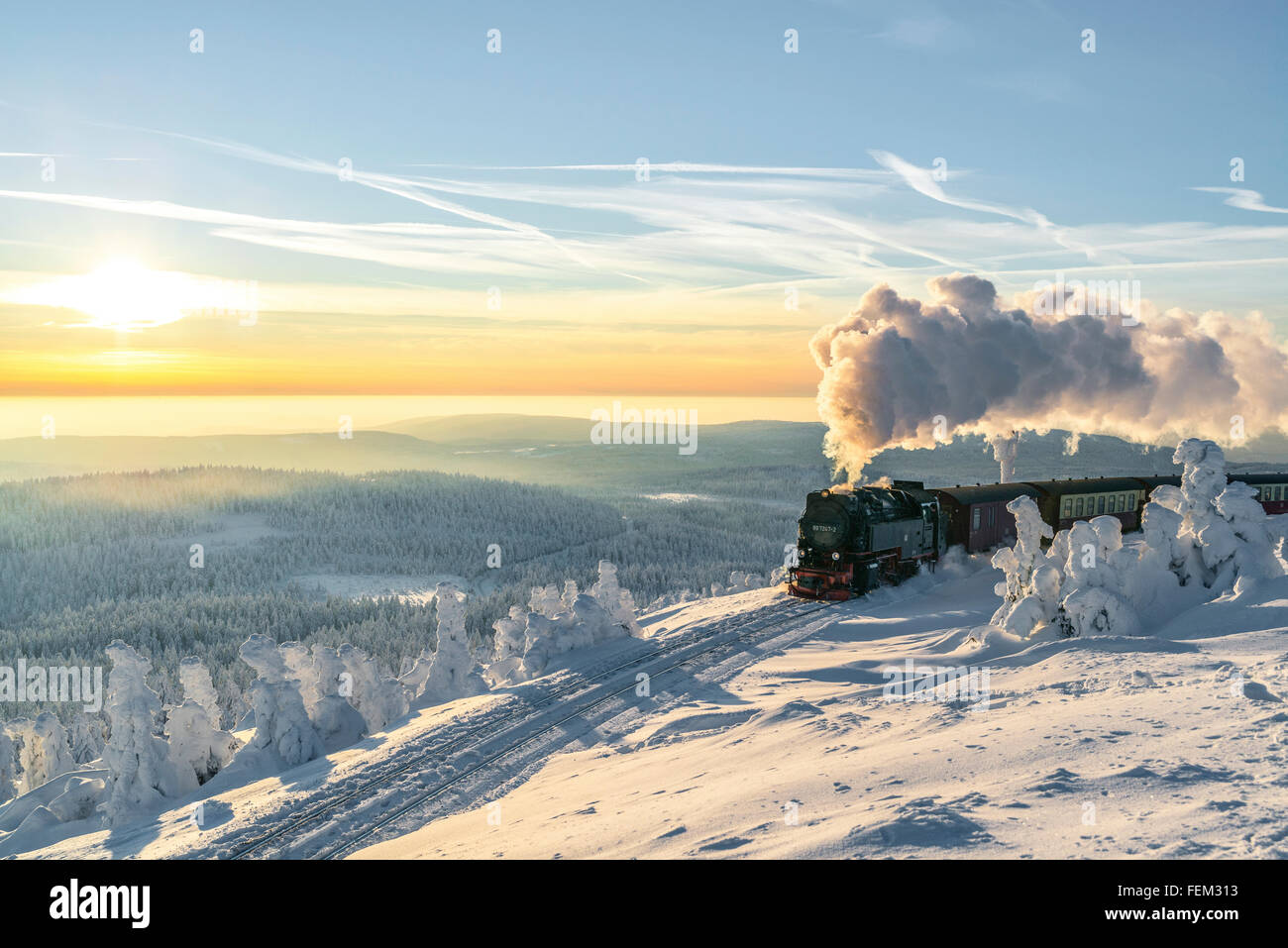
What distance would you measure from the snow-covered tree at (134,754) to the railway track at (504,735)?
845 cm

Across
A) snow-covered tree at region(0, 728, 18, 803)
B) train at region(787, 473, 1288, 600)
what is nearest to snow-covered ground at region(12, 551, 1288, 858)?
train at region(787, 473, 1288, 600)

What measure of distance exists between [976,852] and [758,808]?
11.9 feet

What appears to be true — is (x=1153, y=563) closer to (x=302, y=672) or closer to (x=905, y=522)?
(x=905, y=522)

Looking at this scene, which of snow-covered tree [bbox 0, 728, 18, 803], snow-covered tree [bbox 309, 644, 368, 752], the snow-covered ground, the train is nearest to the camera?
the snow-covered ground

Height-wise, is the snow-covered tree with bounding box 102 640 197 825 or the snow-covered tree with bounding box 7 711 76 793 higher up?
the snow-covered tree with bounding box 102 640 197 825

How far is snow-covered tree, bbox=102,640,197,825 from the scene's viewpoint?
70.0 feet

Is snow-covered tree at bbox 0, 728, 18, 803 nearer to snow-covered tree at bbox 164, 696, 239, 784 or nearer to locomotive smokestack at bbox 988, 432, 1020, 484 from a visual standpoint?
snow-covered tree at bbox 164, 696, 239, 784

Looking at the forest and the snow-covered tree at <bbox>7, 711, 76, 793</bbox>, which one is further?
the forest

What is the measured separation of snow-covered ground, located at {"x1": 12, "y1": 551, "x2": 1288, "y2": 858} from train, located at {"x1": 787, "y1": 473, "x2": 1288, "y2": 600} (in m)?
5.25

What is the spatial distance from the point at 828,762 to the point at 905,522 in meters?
23.6

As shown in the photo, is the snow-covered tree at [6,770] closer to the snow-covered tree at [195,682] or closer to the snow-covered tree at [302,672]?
the snow-covered tree at [195,682]

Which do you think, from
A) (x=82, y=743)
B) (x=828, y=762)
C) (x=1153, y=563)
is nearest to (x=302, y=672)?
(x=828, y=762)

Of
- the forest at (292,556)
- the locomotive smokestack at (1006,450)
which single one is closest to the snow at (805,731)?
Answer: the locomotive smokestack at (1006,450)

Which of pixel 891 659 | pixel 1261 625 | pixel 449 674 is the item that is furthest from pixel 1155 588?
pixel 449 674
